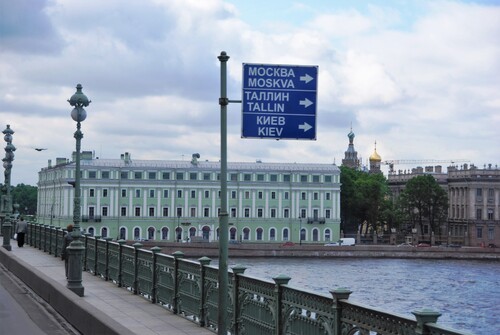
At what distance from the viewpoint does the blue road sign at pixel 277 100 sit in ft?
31.3

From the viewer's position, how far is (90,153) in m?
113

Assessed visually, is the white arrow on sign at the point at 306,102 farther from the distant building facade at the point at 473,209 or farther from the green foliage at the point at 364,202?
the distant building facade at the point at 473,209

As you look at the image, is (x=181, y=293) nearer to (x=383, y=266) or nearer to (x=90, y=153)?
(x=383, y=266)

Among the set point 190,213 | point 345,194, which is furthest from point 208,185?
point 345,194

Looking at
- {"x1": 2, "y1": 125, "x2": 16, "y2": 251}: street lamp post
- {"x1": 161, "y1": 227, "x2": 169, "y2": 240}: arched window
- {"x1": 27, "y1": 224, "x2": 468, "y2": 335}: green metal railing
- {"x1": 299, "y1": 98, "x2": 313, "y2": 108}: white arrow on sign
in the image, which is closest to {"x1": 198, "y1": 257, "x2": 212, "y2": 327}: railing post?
{"x1": 27, "y1": 224, "x2": 468, "y2": 335}: green metal railing

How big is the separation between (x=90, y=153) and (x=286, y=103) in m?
106

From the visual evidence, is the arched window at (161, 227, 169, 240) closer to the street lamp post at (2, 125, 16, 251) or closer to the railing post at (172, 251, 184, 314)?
the street lamp post at (2, 125, 16, 251)

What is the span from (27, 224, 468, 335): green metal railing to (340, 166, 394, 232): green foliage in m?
108

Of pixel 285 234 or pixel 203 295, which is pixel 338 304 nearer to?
pixel 203 295

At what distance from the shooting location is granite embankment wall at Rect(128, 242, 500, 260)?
322 feet

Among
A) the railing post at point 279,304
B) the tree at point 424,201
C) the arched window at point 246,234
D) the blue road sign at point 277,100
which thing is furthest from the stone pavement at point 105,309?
the tree at point 424,201

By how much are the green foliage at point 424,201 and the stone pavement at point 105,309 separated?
11392 centimetres

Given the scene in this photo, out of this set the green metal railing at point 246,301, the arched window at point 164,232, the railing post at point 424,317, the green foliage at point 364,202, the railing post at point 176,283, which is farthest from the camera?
the green foliage at point 364,202

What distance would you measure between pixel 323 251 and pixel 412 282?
27484mm
